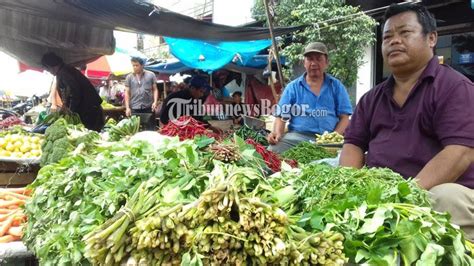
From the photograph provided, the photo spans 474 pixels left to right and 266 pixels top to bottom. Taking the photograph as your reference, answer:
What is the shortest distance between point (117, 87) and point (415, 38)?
16.9 m

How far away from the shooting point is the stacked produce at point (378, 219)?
1.42 meters

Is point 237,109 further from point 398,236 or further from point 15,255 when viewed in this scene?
point 398,236

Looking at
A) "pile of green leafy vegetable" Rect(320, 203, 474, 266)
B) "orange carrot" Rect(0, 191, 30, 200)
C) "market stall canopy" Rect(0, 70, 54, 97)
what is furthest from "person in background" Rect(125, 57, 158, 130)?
"market stall canopy" Rect(0, 70, 54, 97)

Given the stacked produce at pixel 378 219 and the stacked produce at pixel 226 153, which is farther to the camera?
the stacked produce at pixel 226 153

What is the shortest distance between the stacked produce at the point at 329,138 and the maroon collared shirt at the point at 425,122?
2178mm

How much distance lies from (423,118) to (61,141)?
2895mm

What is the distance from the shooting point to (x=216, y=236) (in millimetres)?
1346

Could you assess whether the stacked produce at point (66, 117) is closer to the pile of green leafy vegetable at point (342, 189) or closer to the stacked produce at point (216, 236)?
the pile of green leafy vegetable at point (342, 189)

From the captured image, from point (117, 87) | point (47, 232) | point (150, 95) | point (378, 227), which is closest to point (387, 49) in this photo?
point (378, 227)

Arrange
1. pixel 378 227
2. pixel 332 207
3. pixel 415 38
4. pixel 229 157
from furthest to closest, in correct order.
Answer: pixel 415 38 < pixel 229 157 < pixel 332 207 < pixel 378 227

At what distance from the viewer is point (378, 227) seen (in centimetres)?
145

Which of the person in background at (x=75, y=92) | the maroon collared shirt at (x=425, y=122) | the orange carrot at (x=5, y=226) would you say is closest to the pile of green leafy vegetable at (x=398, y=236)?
the maroon collared shirt at (x=425, y=122)

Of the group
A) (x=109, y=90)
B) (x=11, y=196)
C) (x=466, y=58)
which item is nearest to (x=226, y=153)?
(x=11, y=196)

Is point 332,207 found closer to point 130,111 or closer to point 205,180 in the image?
point 205,180
